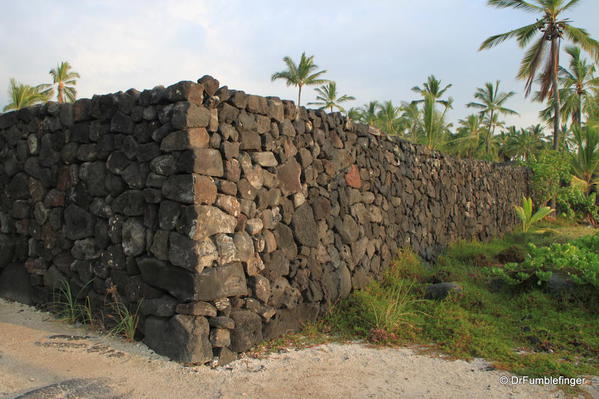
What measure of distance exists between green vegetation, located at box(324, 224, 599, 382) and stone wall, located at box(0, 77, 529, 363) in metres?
0.44

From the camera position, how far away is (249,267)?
4316mm

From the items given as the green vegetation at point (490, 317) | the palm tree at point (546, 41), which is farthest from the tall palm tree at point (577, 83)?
the green vegetation at point (490, 317)

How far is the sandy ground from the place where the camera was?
331cm

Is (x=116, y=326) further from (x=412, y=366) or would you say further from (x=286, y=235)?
(x=412, y=366)

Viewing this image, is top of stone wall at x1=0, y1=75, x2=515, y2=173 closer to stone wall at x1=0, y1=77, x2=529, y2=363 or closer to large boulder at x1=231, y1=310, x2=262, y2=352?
stone wall at x1=0, y1=77, x2=529, y2=363

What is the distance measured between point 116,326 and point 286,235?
1.83 m

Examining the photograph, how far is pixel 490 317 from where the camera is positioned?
539 cm

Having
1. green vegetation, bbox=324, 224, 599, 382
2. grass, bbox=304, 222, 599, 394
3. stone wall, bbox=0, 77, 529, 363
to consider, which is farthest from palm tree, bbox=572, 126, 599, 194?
stone wall, bbox=0, 77, 529, 363

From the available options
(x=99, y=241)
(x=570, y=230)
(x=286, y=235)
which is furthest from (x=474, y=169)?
(x=99, y=241)

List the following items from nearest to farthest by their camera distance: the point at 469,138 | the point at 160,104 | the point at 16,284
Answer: the point at 160,104, the point at 16,284, the point at 469,138

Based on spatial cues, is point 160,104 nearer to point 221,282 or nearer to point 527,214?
point 221,282

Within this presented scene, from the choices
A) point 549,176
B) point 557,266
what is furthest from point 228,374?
point 549,176

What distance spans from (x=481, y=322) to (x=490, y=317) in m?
0.27

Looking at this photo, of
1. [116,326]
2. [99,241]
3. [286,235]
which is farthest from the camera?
[286,235]
